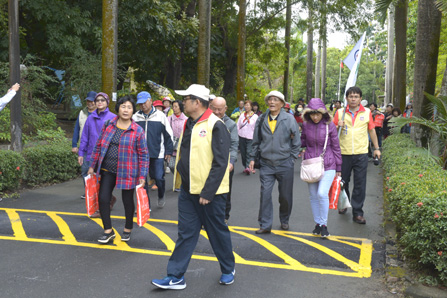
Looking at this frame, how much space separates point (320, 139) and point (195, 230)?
8.83ft

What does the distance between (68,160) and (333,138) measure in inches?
259

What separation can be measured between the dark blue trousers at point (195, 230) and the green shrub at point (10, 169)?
5411 millimetres

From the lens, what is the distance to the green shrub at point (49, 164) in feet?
33.1

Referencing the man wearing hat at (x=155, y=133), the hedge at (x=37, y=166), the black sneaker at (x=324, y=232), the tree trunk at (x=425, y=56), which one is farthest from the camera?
→ the tree trunk at (x=425, y=56)

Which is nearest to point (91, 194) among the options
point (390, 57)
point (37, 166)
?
point (37, 166)

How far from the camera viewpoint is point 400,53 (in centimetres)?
1797

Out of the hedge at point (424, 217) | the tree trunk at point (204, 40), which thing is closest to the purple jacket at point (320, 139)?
the hedge at point (424, 217)

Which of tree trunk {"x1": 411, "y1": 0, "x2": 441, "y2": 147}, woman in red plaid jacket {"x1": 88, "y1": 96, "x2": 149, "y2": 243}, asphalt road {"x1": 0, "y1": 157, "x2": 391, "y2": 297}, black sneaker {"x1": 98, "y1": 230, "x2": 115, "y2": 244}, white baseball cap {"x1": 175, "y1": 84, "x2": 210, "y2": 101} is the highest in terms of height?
tree trunk {"x1": 411, "y1": 0, "x2": 441, "y2": 147}

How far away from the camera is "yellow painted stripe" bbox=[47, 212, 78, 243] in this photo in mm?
6391

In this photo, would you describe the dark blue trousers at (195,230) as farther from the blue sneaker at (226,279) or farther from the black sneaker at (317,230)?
the black sneaker at (317,230)

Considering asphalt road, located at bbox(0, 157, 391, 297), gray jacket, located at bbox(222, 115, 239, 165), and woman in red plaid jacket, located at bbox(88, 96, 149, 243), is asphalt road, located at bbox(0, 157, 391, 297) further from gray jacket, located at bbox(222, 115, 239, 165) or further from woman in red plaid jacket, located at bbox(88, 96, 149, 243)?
gray jacket, located at bbox(222, 115, 239, 165)

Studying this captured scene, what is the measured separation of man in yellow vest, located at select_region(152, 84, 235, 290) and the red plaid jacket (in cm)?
135

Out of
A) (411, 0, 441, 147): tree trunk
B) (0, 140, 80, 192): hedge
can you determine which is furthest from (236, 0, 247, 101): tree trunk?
(0, 140, 80, 192): hedge

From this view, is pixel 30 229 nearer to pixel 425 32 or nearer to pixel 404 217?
pixel 404 217
